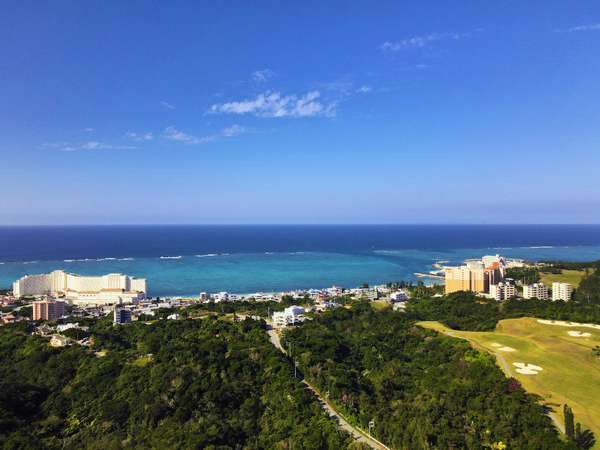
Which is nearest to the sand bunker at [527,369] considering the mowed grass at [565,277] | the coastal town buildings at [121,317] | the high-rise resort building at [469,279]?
the high-rise resort building at [469,279]

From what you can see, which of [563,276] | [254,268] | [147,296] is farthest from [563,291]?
[254,268]

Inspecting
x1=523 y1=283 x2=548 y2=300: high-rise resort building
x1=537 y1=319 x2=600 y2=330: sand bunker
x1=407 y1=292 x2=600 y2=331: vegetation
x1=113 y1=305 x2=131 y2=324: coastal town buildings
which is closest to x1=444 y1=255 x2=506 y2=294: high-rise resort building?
x1=523 y1=283 x2=548 y2=300: high-rise resort building

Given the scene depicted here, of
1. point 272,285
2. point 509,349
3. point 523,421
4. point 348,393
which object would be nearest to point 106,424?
point 348,393

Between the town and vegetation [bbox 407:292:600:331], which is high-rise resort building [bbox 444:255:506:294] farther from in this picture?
vegetation [bbox 407:292:600:331]

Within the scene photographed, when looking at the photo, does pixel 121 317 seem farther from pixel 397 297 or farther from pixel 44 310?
pixel 397 297

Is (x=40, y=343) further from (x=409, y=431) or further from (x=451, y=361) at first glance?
(x=451, y=361)
